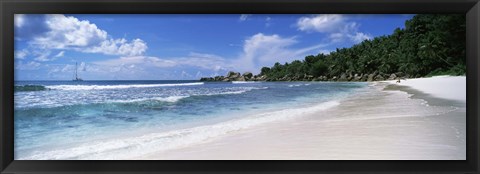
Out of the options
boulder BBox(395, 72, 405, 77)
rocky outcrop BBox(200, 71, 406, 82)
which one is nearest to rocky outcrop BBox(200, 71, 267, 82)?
rocky outcrop BBox(200, 71, 406, 82)

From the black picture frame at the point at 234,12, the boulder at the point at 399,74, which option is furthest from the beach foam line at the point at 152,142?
the boulder at the point at 399,74

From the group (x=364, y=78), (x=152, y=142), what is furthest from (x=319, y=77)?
(x=152, y=142)

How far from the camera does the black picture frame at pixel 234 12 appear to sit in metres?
1.71

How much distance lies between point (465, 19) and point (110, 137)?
209cm

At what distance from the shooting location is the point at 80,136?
210 centimetres

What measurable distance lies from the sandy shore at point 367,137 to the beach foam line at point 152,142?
0.26ft

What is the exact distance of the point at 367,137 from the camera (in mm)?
2209

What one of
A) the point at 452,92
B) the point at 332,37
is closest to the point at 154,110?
the point at 332,37

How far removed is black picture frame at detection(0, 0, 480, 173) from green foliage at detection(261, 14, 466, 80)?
15.8 inches

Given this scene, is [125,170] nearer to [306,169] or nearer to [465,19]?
[306,169]

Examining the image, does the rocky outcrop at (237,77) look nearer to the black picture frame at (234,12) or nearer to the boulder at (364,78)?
the black picture frame at (234,12)

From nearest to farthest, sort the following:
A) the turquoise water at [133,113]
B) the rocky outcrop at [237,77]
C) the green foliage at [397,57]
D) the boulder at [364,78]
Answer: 1. the turquoise water at [133,113]
2. the green foliage at [397,57]
3. the rocky outcrop at [237,77]
4. the boulder at [364,78]

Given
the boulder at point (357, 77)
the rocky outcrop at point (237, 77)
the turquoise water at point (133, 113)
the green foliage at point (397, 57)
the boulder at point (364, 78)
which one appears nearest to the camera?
the turquoise water at point (133, 113)

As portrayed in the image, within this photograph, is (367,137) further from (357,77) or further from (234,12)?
(234,12)
